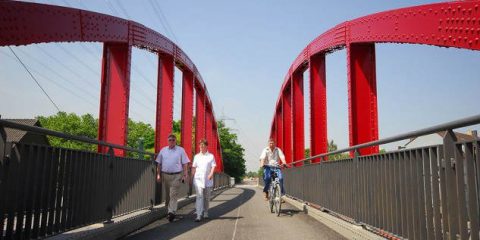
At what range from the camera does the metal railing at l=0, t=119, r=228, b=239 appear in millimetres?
3654

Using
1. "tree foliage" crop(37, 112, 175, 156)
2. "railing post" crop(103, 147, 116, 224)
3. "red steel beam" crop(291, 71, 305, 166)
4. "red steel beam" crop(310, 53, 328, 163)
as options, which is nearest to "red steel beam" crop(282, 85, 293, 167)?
"red steel beam" crop(291, 71, 305, 166)

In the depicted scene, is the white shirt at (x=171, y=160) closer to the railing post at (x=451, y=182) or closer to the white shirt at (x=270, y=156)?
the white shirt at (x=270, y=156)

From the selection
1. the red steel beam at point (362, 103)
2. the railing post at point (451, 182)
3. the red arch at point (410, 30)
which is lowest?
the railing post at point (451, 182)

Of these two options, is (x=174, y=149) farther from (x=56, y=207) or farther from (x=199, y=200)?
(x=56, y=207)

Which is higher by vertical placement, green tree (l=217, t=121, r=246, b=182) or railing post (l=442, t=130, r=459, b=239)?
green tree (l=217, t=121, r=246, b=182)

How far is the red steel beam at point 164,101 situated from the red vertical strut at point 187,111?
3.33 meters

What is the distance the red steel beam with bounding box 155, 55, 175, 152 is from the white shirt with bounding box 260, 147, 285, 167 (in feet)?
13.7

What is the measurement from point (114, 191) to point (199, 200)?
2.42 metres

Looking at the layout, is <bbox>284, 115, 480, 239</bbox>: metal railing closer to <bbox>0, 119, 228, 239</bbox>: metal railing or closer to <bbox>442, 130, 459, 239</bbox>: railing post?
<bbox>442, 130, 459, 239</bbox>: railing post

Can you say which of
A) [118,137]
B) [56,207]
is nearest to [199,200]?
[118,137]

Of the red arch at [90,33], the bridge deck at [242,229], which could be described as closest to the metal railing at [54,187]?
the bridge deck at [242,229]

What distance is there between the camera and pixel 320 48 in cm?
1370

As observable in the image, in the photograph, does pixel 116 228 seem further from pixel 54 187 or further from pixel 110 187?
pixel 54 187

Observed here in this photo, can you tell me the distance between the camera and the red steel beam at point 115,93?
10.9 m
